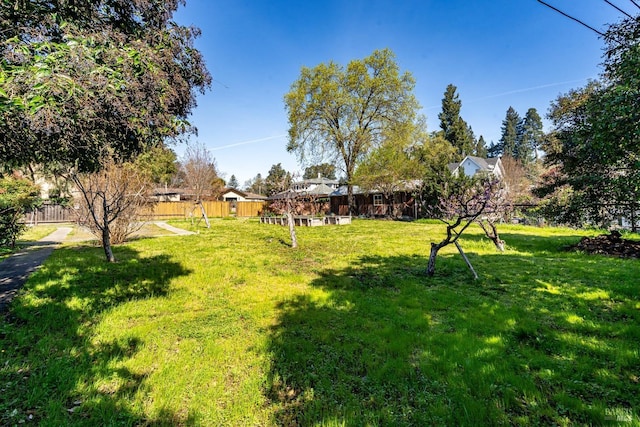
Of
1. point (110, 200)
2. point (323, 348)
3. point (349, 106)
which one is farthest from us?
point (349, 106)

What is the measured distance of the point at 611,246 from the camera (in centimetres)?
829

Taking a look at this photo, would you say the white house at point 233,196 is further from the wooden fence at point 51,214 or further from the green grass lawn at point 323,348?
the green grass lawn at point 323,348

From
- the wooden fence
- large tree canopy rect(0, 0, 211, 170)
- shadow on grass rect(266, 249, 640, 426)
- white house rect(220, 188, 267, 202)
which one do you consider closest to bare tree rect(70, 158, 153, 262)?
large tree canopy rect(0, 0, 211, 170)

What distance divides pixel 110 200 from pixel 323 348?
846 cm

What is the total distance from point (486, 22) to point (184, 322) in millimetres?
9559

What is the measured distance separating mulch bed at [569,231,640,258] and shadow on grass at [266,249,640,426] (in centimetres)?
385

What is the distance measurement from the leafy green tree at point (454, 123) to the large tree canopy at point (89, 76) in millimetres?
41918

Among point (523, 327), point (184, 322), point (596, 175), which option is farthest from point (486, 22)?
point (184, 322)

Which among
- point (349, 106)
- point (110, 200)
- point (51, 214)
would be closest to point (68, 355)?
point (110, 200)

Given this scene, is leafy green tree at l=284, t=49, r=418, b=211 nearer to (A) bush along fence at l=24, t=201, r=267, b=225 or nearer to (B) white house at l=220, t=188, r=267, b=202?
(A) bush along fence at l=24, t=201, r=267, b=225

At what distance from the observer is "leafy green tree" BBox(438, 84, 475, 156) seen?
3972 centimetres

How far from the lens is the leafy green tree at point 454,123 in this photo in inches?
1564

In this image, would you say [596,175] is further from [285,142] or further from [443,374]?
[285,142]

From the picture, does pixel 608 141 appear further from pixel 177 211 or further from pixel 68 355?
pixel 177 211
